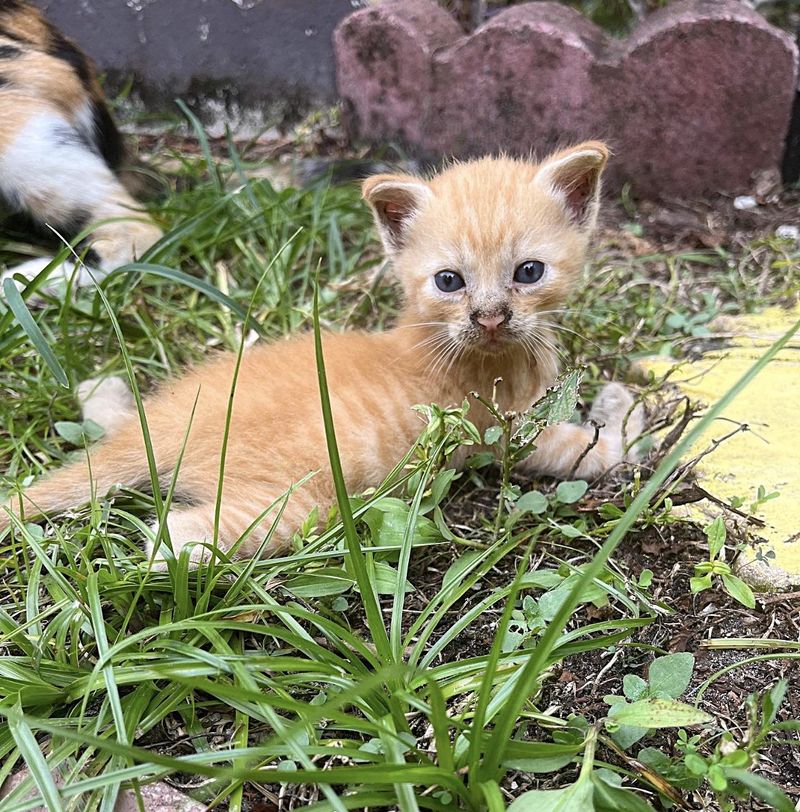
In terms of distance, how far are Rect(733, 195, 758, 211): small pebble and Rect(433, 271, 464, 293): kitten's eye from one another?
1881 mm

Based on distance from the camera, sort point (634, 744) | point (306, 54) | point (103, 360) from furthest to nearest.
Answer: point (306, 54)
point (103, 360)
point (634, 744)

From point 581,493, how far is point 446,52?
2264mm

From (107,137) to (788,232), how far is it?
260 centimetres

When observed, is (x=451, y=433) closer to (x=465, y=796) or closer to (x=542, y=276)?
(x=542, y=276)

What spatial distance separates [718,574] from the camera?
1.49 m

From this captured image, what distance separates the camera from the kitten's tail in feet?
5.46

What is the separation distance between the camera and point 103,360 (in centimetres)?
227

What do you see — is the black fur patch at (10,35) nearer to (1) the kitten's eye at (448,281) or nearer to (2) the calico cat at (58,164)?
(2) the calico cat at (58,164)

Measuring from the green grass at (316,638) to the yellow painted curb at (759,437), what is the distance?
0.77ft

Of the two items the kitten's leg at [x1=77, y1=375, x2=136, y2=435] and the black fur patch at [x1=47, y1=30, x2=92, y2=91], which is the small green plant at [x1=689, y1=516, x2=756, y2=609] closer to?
the kitten's leg at [x1=77, y1=375, x2=136, y2=435]

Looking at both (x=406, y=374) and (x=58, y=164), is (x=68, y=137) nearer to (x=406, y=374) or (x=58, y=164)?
(x=58, y=164)

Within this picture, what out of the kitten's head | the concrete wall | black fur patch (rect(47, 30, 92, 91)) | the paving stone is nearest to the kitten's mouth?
the kitten's head

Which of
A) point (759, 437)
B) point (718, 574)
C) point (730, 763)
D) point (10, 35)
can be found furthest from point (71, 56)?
point (730, 763)

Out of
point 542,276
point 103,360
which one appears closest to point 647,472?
point 542,276
